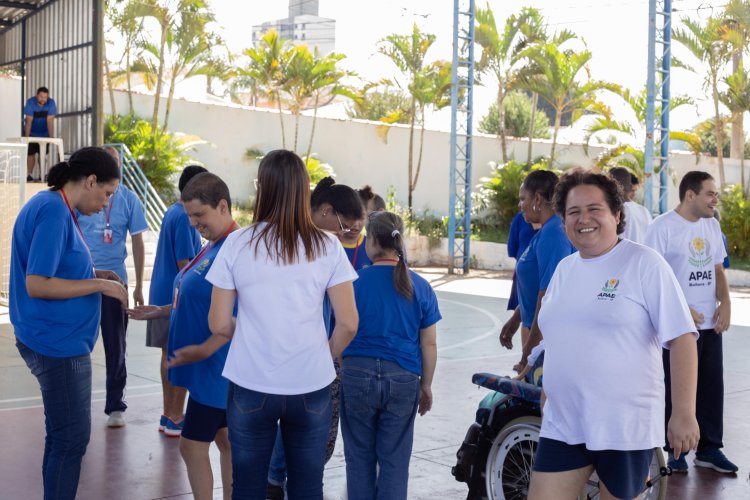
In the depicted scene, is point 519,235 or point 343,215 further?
point 519,235

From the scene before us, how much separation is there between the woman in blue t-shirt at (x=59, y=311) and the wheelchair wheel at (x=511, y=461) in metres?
2.04

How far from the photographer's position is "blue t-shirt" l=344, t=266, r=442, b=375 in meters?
4.43

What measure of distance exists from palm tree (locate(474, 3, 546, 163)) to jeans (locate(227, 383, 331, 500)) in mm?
25083

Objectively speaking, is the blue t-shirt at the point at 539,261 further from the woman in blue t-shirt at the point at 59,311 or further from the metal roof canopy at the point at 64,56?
the metal roof canopy at the point at 64,56

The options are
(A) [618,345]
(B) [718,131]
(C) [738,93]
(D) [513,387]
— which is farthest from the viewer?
(B) [718,131]

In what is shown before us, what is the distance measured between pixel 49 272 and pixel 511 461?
2475 millimetres

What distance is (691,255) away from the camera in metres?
6.23

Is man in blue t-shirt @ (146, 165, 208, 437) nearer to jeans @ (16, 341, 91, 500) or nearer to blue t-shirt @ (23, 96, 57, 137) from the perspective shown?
jeans @ (16, 341, 91, 500)

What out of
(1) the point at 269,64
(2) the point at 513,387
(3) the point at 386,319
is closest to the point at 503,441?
(2) the point at 513,387

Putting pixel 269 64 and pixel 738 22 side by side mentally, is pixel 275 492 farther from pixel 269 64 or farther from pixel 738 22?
pixel 269 64

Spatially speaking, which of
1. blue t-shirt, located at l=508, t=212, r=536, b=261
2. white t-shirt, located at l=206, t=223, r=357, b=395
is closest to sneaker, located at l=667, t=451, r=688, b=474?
blue t-shirt, located at l=508, t=212, r=536, b=261

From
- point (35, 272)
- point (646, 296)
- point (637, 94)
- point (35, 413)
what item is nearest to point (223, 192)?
point (35, 272)

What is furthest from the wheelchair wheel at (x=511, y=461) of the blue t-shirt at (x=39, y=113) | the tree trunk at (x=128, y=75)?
the tree trunk at (x=128, y=75)

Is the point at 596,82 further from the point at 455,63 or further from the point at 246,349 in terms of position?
the point at 246,349
